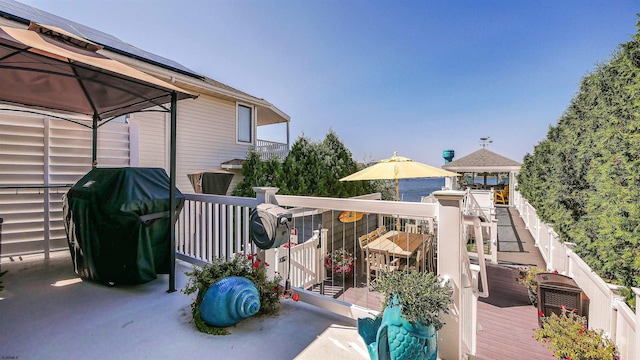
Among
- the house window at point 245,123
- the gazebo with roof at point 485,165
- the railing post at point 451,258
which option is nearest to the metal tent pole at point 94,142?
the railing post at point 451,258

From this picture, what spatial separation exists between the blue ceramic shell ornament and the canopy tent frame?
1.02 meters

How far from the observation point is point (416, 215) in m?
2.14

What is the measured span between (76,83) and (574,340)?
7.71 m

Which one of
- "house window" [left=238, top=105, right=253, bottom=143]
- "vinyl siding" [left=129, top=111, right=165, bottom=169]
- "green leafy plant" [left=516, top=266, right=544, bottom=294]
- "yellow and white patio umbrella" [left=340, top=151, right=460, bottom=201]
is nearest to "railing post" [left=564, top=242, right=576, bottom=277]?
"green leafy plant" [left=516, top=266, right=544, bottom=294]

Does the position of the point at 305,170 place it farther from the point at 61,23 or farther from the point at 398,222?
the point at 61,23

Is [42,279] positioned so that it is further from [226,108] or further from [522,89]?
[522,89]

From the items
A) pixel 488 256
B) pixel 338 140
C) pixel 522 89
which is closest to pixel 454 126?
pixel 522 89

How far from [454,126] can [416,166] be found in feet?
46.1

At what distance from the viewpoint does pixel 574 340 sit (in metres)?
3.67

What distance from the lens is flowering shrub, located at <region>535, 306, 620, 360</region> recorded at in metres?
3.32

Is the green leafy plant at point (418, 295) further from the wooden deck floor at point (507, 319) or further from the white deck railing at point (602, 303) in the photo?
the white deck railing at point (602, 303)

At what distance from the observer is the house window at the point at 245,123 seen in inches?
418

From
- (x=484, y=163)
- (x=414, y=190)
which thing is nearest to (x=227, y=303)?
(x=484, y=163)

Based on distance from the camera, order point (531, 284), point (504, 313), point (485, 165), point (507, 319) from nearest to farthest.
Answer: point (507, 319)
point (504, 313)
point (531, 284)
point (485, 165)
